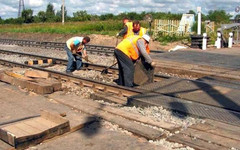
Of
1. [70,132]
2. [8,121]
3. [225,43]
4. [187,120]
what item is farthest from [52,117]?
[225,43]

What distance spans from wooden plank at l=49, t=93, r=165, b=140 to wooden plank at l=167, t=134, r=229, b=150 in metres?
0.24

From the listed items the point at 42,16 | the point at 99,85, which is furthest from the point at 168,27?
the point at 42,16

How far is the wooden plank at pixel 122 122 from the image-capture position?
5.12 metres

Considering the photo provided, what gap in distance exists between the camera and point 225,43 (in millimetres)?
20547

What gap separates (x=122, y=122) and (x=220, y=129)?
5.53 ft

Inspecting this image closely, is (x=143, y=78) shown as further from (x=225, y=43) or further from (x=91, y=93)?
(x=225, y=43)

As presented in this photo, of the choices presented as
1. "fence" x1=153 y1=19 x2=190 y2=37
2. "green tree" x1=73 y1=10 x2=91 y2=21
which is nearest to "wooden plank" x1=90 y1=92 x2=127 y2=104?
"fence" x1=153 y1=19 x2=190 y2=37

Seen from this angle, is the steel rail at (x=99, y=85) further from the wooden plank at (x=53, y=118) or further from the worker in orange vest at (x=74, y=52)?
the wooden plank at (x=53, y=118)

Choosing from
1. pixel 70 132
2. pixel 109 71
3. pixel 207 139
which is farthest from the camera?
pixel 109 71

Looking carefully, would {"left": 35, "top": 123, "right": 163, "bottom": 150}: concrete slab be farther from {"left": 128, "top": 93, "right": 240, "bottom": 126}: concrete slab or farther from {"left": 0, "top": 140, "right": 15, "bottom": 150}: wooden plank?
{"left": 128, "top": 93, "right": 240, "bottom": 126}: concrete slab

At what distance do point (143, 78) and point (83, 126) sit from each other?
3.38m

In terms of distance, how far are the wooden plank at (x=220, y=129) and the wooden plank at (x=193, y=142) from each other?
0.43 m

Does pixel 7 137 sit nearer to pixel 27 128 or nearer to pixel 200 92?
pixel 27 128

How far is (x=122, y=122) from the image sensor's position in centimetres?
576
